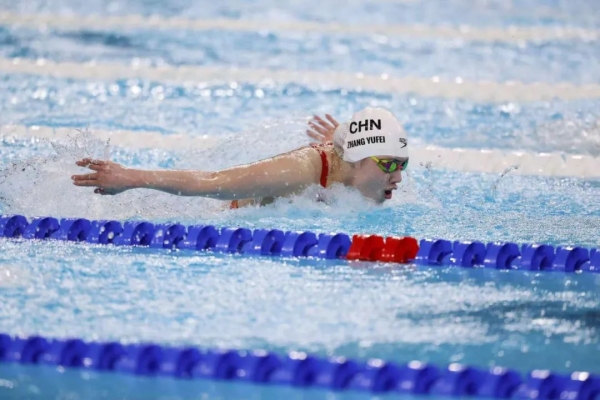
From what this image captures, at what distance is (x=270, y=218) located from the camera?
4.40m

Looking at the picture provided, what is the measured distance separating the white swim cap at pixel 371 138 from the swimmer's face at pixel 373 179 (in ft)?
0.11

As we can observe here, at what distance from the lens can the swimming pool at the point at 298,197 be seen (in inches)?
117

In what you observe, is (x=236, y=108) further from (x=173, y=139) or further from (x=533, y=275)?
(x=533, y=275)

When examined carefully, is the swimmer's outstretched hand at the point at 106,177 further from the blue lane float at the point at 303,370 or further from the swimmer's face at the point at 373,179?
the swimmer's face at the point at 373,179

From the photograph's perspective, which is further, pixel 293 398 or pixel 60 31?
pixel 60 31

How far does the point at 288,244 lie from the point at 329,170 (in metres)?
0.51

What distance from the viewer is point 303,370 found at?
8.66 ft

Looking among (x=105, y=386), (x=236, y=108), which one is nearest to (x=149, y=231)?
(x=105, y=386)

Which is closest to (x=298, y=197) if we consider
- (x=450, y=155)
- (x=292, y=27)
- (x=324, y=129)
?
(x=324, y=129)

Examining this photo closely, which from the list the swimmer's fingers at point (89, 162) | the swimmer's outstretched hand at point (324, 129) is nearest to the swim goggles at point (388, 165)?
the swimmer's outstretched hand at point (324, 129)

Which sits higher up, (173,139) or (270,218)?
(173,139)

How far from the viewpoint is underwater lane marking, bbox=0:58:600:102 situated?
7547 mm

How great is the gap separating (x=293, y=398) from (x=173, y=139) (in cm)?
394

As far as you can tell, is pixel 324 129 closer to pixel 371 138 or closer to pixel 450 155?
pixel 371 138
